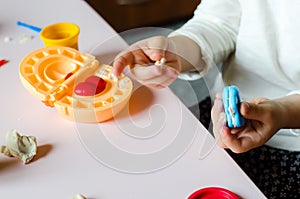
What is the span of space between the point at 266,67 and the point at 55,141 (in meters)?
0.35

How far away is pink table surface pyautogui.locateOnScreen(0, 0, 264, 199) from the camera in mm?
412

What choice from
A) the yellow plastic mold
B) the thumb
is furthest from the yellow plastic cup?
the thumb

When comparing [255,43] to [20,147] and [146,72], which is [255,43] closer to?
[146,72]

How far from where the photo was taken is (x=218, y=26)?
0.68m

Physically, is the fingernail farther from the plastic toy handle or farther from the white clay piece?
the plastic toy handle

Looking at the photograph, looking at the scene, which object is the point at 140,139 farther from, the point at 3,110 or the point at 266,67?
the point at 266,67

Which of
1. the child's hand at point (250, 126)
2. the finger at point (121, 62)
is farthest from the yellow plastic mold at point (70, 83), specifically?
the child's hand at point (250, 126)

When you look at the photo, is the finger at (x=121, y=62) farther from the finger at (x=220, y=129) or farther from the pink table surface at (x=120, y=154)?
the finger at (x=220, y=129)

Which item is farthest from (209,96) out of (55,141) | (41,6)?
(41,6)

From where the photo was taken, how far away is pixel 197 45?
634 mm

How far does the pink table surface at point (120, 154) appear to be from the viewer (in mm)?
412

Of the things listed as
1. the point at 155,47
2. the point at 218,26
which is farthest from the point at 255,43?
the point at 155,47

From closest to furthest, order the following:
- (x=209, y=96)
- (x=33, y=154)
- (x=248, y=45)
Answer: (x=33, y=154) < (x=209, y=96) < (x=248, y=45)

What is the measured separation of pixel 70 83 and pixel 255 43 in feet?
0.98
